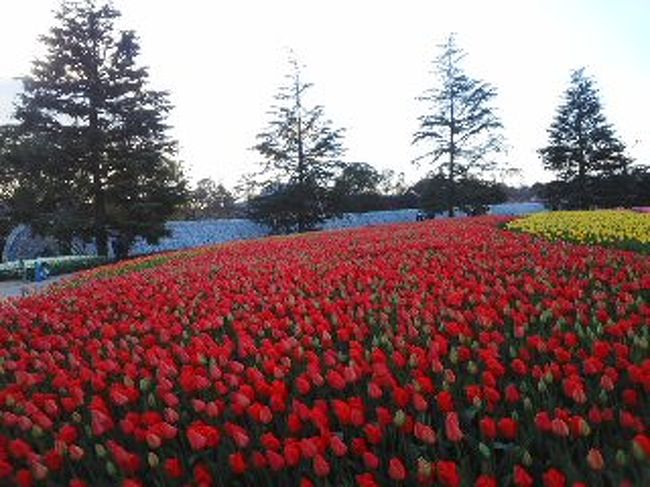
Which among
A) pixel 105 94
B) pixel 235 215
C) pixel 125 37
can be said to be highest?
pixel 125 37

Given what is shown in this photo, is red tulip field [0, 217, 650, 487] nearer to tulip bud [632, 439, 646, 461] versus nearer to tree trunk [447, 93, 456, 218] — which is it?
tulip bud [632, 439, 646, 461]

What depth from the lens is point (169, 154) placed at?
3275 centimetres

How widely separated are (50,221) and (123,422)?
28.6 metres

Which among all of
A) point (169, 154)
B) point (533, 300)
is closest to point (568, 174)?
point (169, 154)

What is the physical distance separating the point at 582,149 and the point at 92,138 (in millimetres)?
33378

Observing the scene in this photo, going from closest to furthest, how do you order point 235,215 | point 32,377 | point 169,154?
point 32,377 → point 169,154 → point 235,215

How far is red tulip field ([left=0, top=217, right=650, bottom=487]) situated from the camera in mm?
3137

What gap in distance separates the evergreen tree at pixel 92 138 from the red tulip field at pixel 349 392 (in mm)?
24294

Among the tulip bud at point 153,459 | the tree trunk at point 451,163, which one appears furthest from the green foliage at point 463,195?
the tulip bud at point 153,459

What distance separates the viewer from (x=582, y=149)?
5038 cm

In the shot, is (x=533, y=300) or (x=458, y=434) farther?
(x=533, y=300)

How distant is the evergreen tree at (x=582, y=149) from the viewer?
164 ft

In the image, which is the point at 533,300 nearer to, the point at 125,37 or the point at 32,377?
the point at 32,377

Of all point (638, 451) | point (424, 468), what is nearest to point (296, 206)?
point (424, 468)
